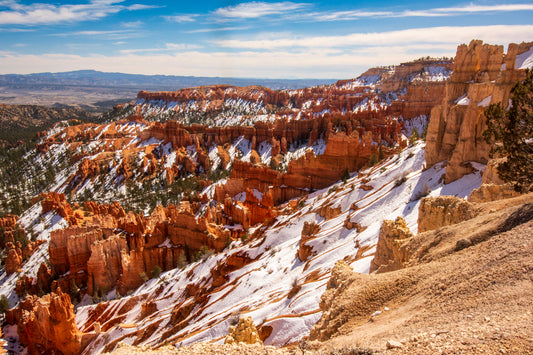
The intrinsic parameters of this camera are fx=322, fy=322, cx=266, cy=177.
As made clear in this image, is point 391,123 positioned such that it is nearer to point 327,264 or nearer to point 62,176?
point 327,264

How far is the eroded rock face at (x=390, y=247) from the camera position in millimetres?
10209

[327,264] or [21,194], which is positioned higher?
[327,264]

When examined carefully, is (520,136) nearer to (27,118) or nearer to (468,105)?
(468,105)

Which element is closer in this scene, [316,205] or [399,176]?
[399,176]

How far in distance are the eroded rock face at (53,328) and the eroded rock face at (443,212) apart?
25299 mm

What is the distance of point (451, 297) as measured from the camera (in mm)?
5852

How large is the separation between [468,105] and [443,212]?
1110 centimetres

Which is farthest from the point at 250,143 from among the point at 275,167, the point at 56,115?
the point at 56,115

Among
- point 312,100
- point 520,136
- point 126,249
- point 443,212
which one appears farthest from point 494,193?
point 312,100

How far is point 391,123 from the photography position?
230 feet

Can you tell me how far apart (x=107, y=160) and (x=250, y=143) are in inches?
1458

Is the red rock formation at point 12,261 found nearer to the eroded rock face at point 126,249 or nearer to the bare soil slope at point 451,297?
the eroded rock face at point 126,249

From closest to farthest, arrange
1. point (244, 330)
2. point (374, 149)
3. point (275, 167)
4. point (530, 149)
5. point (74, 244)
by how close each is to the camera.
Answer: point (244, 330), point (530, 149), point (74, 244), point (374, 149), point (275, 167)

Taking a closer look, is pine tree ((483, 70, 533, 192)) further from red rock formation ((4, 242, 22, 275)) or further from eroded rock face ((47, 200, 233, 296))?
red rock formation ((4, 242, 22, 275))
